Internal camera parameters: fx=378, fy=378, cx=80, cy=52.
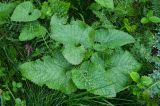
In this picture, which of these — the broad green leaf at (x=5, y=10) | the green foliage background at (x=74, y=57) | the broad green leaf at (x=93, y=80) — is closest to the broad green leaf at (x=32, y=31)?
the green foliage background at (x=74, y=57)

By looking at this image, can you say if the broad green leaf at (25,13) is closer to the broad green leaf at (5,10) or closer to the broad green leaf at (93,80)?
the broad green leaf at (5,10)

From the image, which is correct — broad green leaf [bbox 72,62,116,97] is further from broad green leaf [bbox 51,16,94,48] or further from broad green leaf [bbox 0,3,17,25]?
broad green leaf [bbox 0,3,17,25]

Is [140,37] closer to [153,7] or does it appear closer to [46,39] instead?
[153,7]

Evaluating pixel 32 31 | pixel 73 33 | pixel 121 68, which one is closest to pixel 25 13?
pixel 32 31

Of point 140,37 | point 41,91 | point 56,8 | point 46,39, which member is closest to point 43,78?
point 41,91

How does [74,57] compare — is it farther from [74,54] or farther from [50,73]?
[50,73]

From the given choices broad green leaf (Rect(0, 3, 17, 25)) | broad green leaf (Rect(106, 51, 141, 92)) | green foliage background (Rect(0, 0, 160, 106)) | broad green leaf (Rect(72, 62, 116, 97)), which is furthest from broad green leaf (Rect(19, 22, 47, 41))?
broad green leaf (Rect(106, 51, 141, 92))
